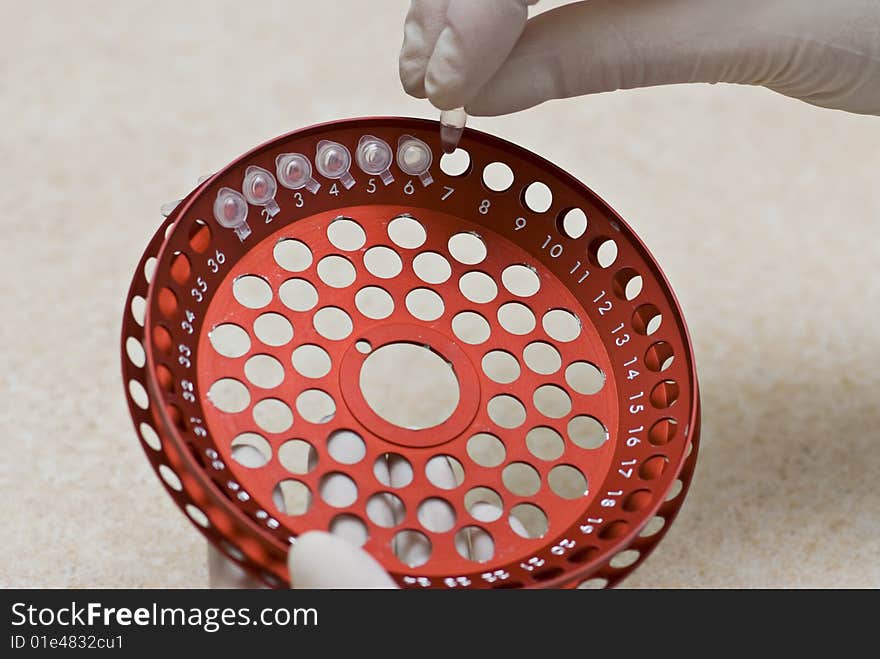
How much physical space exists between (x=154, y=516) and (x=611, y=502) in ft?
1.21

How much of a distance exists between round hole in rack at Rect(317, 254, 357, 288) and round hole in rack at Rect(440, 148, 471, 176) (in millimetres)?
302

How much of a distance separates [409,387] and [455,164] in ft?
0.88

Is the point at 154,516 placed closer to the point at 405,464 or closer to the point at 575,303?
the point at 405,464

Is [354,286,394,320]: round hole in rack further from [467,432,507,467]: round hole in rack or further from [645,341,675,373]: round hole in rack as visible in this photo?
[645,341,675,373]: round hole in rack

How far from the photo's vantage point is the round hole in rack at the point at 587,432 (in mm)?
807

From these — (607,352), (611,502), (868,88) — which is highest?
(868,88)

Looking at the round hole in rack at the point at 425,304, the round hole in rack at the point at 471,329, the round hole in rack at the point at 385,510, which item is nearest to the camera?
the round hole in rack at the point at 385,510

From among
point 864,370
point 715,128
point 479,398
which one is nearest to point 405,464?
point 479,398

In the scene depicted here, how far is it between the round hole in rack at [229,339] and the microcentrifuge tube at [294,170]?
3.9 inches

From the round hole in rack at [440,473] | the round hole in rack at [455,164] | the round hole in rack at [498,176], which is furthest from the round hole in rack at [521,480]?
the round hole in rack at [498,176]

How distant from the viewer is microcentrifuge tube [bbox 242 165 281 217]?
2.21 feet

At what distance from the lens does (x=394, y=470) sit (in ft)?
2.26

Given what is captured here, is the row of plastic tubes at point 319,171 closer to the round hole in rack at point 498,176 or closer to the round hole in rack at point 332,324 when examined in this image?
the round hole in rack at point 332,324

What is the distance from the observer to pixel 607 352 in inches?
28.6
